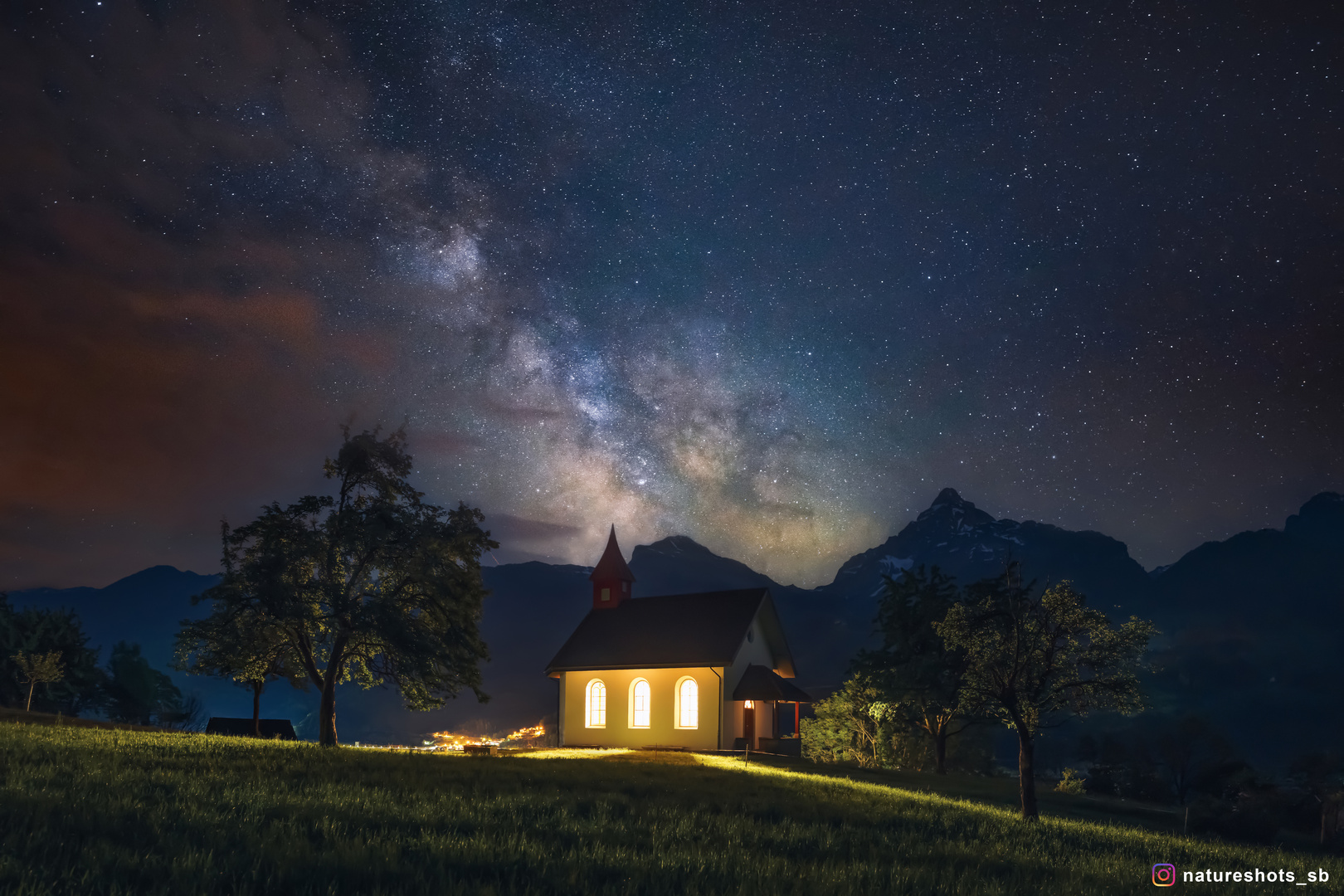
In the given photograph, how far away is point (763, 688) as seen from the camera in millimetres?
46844

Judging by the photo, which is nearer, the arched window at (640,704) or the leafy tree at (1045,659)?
the leafy tree at (1045,659)

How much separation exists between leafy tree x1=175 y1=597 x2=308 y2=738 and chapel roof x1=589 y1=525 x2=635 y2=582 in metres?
29.0

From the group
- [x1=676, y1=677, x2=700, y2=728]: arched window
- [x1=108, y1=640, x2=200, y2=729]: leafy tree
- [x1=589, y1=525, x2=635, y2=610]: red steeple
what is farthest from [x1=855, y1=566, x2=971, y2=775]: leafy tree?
[x1=108, y1=640, x2=200, y2=729]: leafy tree

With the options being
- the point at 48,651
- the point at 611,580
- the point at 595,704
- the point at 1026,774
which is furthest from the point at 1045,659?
the point at 48,651

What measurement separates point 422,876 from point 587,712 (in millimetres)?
47076

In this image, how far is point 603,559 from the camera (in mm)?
60281

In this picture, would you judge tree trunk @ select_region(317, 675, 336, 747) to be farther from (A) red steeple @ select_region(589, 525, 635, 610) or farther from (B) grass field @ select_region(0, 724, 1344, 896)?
(A) red steeple @ select_region(589, 525, 635, 610)

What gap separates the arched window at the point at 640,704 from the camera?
49.2 m

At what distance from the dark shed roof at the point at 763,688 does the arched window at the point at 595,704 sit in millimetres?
8857

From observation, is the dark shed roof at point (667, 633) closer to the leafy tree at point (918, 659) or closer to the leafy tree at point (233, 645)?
the leafy tree at point (918, 659)

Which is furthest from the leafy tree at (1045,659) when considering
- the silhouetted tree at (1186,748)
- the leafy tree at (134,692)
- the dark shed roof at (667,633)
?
the leafy tree at (134,692)

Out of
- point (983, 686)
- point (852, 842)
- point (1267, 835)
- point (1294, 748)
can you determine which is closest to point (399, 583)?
point (983, 686)

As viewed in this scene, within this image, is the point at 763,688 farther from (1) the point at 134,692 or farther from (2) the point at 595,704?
(1) the point at 134,692

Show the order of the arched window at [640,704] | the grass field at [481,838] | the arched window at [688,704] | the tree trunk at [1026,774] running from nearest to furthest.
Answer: the grass field at [481,838] < the tree trunk at [1026,774] < the arched window at [688,704] < the arched window at [640,704]
